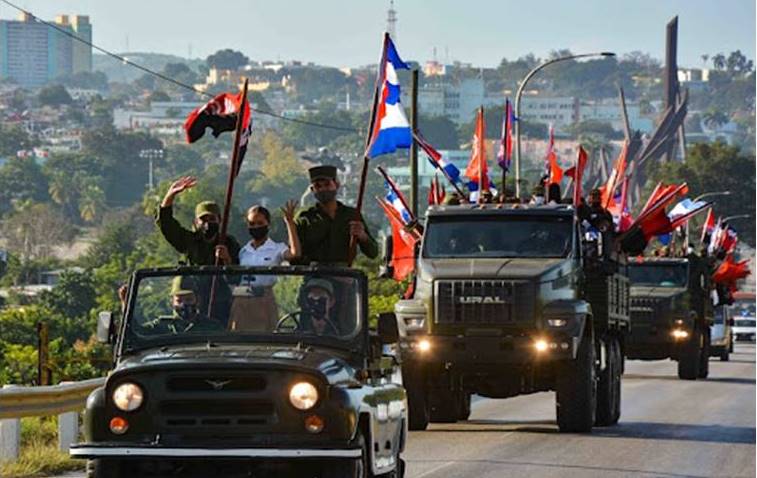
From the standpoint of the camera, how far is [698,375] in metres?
45.3

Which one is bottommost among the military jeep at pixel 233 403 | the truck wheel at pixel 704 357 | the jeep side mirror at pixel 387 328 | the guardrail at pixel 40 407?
the truck wheel at pixel 704 357

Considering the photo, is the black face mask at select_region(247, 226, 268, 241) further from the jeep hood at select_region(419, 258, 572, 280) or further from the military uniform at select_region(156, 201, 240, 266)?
the jeep hood at select_region(419, 258, 572, 280)

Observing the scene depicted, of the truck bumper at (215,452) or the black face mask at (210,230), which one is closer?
the truck bumper at (215,452)

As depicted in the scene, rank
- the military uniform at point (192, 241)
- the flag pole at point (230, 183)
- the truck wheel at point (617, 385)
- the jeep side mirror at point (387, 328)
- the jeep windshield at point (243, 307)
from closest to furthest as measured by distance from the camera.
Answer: the jeep windshield at point (243, 307) < the flag pole at point (230, 183) < the jeep side mirror at point (387, 328) < the military uniform at point (192, 241) < the truck wheel at point (617, 385)

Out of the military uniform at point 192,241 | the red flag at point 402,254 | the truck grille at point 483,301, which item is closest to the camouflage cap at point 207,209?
the military uniform at point 192,241

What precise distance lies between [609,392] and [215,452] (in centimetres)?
1462

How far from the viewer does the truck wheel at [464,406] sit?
28.4 meters

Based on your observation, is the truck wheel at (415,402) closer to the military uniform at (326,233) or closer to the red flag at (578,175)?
the red flag at (578,175)

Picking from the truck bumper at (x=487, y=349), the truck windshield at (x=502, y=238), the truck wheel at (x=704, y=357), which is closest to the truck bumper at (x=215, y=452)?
the truck bumper at (x=487, y=349)

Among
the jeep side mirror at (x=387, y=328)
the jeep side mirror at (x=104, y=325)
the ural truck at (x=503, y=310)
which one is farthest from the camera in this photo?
the ural truck at (x=503, y=310)

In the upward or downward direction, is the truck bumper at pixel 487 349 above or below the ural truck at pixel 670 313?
above

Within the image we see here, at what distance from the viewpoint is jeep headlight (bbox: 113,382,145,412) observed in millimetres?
14016

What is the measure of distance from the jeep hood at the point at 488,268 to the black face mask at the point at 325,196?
822cm

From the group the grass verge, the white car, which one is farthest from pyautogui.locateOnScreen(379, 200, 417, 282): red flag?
the white car
